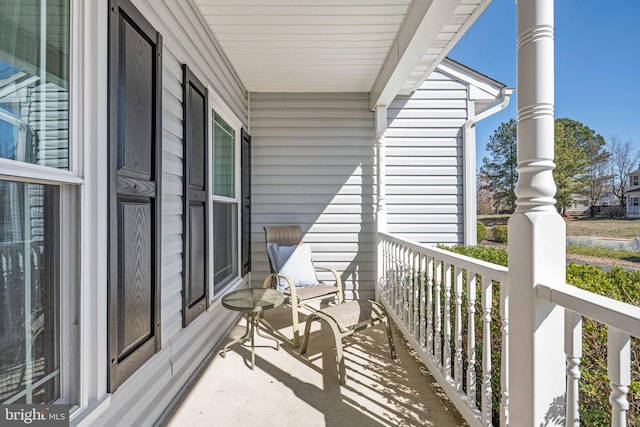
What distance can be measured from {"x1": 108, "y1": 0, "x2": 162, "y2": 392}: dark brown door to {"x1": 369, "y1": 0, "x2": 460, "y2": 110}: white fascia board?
176 centimetres

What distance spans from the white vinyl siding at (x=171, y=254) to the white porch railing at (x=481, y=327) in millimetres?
1767

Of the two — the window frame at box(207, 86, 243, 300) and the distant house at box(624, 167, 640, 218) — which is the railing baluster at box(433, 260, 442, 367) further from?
the window frame at box(207, 86, 243, 300)

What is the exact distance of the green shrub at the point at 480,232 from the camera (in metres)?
4.52

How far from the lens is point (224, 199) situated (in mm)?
3404

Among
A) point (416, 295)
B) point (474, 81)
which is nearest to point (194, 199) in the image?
point (416, 295)

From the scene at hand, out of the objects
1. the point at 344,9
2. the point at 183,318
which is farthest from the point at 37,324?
the point at 344,9

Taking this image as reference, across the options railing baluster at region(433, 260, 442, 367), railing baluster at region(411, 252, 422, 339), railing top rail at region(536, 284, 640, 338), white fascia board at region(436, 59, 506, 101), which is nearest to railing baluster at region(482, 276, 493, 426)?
railing top rail at region(536, 284, 640, 338)

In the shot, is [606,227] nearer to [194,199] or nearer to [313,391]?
[313,391]

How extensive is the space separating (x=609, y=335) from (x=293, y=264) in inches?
122

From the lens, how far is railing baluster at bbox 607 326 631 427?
0.90m

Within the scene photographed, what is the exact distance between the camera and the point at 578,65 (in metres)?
3.26

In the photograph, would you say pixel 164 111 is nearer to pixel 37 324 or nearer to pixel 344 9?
pixel 37 324

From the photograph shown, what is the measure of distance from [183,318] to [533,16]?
2.53 metres

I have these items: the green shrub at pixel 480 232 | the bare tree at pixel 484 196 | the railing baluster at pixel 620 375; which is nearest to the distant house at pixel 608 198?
Answer: the railing baluster at pixel 620 375
